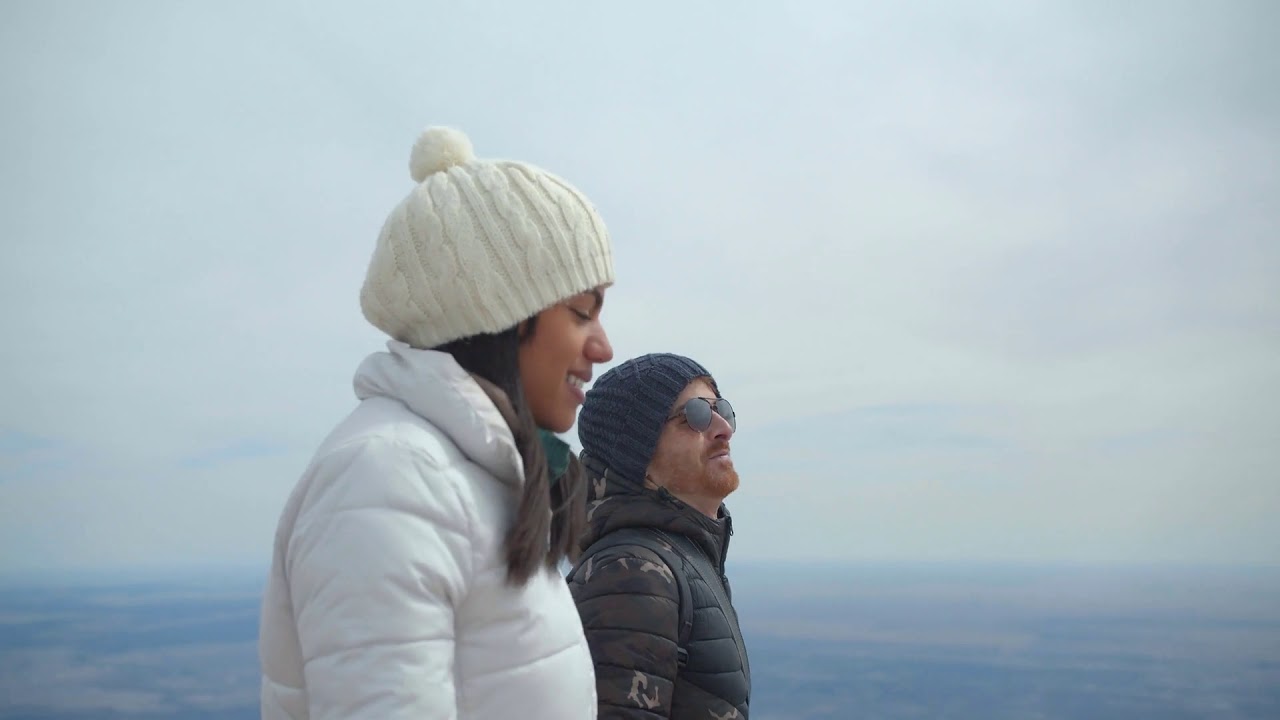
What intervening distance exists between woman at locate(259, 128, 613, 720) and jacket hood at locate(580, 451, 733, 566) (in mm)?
1712

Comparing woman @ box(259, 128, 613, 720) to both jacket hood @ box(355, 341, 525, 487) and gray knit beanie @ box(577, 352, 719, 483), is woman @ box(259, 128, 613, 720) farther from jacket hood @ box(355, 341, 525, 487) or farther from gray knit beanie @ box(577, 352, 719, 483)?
gray knit beanie @ box(577, 352, 719, 483)

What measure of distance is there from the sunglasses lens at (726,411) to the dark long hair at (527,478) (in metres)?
2.03

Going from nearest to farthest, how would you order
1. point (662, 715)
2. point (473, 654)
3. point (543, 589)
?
point (473, 654) → point (543, 589) → point (662, 715)

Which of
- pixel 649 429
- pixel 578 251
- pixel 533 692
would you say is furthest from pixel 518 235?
pixel 649 429

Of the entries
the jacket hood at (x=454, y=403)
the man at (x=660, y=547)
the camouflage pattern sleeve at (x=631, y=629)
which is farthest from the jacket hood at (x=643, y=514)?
the jacket hood at (x=454, y=403)

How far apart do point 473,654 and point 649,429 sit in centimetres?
234

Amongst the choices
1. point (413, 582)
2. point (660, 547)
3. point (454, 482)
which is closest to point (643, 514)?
point (660, 547)

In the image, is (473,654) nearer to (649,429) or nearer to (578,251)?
(578,251)

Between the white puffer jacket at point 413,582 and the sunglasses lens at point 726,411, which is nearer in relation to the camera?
the white puffer jacket at point 413,582

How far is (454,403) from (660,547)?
1.96m

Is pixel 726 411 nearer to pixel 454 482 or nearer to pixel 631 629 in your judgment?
pixel 631 629

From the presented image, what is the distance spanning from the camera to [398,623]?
5.57 feet

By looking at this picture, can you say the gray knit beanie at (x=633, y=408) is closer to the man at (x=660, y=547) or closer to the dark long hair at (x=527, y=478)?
the man at (x=660, y=547)

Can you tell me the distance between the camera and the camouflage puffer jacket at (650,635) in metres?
3.36
